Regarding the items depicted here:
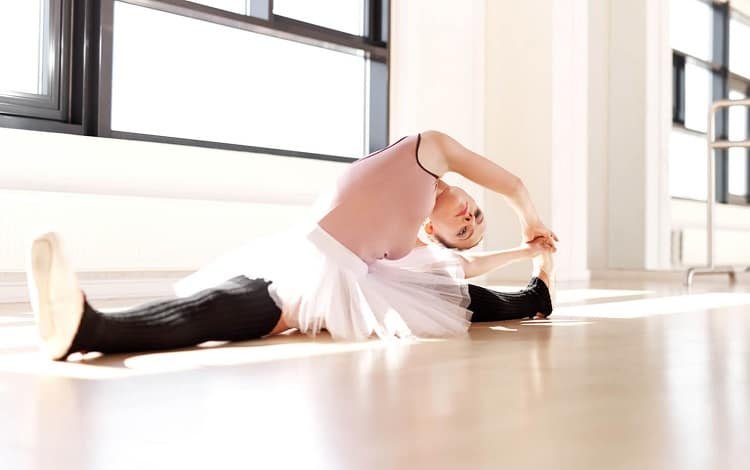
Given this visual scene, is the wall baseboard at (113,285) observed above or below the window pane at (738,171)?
below

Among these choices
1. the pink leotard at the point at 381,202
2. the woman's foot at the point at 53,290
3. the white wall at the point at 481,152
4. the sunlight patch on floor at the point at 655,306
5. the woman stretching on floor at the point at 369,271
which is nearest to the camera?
the woman's foot at the point at 53,290

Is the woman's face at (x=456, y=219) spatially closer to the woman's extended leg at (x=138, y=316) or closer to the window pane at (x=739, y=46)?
the woman's extended leg at (x=138, y=316)

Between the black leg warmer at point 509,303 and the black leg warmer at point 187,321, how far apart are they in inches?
23.6

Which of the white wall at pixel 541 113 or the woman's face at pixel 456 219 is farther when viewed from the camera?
the white wall at pixel 541 113

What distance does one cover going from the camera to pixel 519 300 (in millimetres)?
2229

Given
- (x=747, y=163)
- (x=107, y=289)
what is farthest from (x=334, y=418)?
(x=747, y=163)

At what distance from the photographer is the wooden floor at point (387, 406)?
2.57 ft

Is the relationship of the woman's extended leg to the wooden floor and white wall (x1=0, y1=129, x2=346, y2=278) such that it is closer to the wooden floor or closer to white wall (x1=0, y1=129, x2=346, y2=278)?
the wooden floor

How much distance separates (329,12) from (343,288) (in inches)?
109

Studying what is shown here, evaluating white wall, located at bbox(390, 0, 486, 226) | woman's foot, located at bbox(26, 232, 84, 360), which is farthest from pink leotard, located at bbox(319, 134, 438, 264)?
white wall, located at bbox(390, 0, 486, 226)

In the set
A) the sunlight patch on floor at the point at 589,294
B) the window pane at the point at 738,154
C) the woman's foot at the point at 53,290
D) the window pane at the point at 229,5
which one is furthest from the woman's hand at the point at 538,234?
the window pane at the point at 738,154

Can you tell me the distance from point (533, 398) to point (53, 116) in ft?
8.43

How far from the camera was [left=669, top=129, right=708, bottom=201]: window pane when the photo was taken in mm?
6430

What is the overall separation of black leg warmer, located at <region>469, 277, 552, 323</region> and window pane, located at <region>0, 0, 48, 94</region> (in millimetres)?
1949
